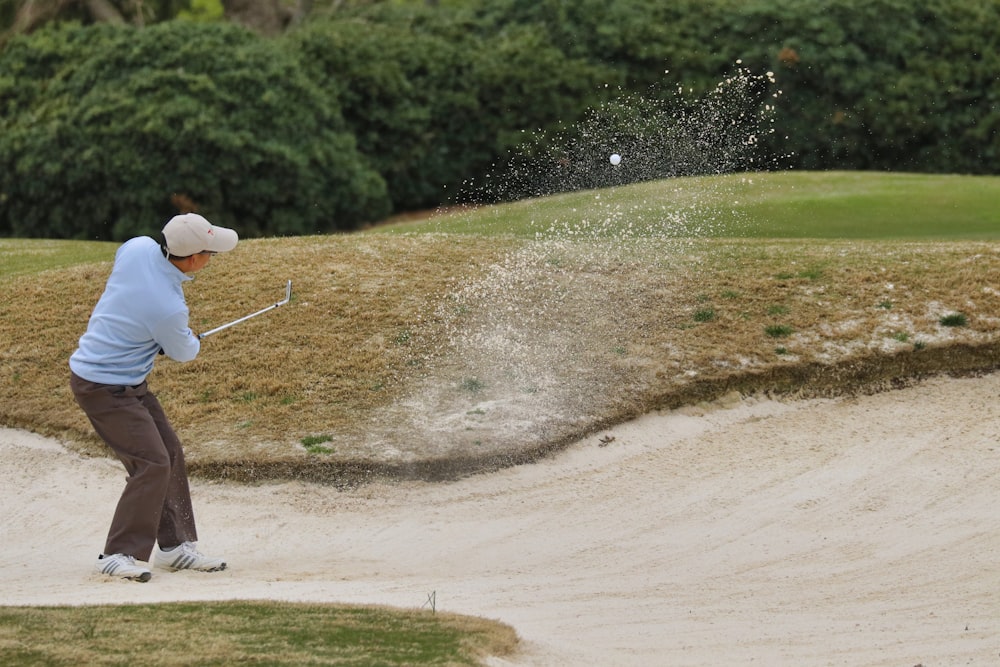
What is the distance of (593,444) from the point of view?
9.90 metres

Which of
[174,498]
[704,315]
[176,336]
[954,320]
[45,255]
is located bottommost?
[174,498]

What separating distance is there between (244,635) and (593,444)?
151 inches

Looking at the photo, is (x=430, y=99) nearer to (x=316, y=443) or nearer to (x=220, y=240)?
(x=316, y=443)

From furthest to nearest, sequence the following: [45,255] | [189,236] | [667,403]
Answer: [45,255], [667,403], [189,236]

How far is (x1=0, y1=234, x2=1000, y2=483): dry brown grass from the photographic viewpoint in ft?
32.8

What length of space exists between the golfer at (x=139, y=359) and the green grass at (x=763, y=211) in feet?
21.8

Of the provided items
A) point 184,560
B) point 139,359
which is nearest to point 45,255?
point 184,560

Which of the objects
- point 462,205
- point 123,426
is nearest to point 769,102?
point 462,205

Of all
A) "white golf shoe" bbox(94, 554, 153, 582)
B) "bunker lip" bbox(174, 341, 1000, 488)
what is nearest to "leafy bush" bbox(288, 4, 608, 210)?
"bunker lip" bbox(174, 341, 1000, 488)

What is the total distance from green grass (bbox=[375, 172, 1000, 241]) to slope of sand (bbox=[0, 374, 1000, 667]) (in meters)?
3.89

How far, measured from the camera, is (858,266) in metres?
12.1

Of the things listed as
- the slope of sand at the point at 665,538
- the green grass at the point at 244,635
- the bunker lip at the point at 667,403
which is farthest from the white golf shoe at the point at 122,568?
the bunker lip at the point at 667,403

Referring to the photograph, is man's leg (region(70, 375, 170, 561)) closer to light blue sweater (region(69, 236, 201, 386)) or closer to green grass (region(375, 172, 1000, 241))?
light blue sweater (region(69, 236, 201, 386))

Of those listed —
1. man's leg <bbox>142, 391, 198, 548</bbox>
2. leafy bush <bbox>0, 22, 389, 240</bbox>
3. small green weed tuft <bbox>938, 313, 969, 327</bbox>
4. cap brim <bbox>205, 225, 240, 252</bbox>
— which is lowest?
man's leg <bbox>142, 391, 198, 548</bbox>
